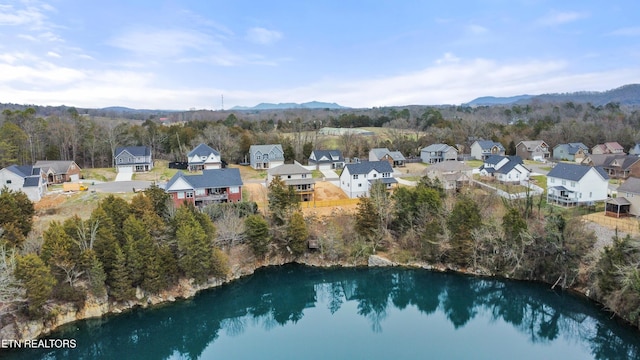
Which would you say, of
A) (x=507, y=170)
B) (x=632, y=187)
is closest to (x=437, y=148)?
(x=507, y=170)

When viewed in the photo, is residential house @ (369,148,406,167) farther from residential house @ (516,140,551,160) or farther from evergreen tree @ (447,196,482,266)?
evergreen tree @ (447,196,482,266)

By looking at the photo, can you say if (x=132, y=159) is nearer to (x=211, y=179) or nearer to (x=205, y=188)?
(x=211, y=179)

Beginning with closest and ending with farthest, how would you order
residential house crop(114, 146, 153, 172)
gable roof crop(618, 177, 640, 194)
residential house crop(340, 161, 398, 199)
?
1. gable roof crop(618, 177, 640, 194)
2. residential house crop(340, 161, 398, 199)
3. residential house crop(114, 146, 153, 172)

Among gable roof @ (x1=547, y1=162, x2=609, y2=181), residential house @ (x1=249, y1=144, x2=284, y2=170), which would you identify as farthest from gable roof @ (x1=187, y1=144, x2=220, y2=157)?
gable roof @ (x1=547, y1=162, x2=609, y2=181)

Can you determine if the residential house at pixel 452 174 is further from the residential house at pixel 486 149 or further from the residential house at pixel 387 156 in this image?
the residential house at pixel 486 149

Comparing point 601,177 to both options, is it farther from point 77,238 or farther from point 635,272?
point 77,238

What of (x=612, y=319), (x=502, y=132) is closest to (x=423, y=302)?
(x=612, y=319)
